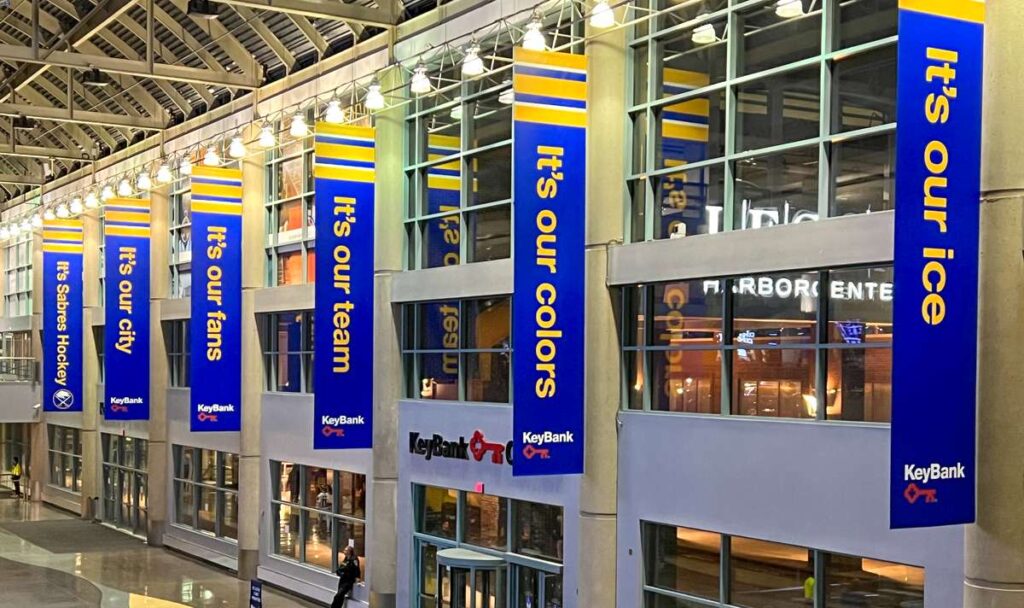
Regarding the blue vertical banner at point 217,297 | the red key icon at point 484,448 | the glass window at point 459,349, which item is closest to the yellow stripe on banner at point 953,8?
→ the glass window at point 459,349

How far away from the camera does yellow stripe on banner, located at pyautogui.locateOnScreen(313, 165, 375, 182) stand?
2223 cm

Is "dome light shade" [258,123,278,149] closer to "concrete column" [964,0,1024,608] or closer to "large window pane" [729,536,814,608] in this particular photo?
"large window pane" [729,536,814,608]

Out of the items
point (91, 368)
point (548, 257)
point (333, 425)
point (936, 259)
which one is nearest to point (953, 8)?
point (936, 259)

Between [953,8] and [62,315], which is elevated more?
[953,8]

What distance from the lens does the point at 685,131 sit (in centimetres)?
1755

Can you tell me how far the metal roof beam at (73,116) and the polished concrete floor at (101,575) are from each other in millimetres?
10942

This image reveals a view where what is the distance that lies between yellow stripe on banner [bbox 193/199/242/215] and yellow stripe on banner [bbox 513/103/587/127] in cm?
1236

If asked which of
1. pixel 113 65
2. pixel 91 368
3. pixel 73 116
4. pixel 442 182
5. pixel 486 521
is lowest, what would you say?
pixel 486 521

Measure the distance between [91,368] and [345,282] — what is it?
939 inches

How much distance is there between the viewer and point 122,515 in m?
41.0

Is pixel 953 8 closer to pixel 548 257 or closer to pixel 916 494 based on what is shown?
pixel 916 494

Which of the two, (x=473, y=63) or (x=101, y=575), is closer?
(x=473, y=63)

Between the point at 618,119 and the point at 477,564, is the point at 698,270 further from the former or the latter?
the point at 477,564

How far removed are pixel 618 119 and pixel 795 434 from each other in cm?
530
